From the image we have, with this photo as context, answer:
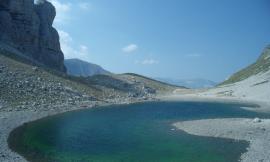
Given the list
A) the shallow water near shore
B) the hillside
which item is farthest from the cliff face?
the shallow water near shore

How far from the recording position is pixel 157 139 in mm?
51938

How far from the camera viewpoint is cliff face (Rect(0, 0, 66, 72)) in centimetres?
12938

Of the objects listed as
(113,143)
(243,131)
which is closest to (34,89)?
(113,143)

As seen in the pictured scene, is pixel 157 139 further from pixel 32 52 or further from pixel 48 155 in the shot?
pixel 32 52

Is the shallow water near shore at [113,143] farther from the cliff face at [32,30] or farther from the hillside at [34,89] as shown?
the cliff face at [32,30]

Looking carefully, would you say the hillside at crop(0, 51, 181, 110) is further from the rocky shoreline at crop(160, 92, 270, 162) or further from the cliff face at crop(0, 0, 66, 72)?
the rocky shoreline at crop(160, 92, 270, 162)

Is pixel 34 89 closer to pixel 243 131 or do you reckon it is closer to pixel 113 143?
pixel 113 143

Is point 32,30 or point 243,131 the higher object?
point 32,30

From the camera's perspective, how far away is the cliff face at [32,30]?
129m

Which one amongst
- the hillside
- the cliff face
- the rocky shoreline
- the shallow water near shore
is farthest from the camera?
the cliff face

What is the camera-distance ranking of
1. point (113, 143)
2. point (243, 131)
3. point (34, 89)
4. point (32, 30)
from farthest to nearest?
point (32, 30) → point (34, 89) → point (243, 131) → point (113, 143)

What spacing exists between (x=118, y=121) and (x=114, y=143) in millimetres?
21917

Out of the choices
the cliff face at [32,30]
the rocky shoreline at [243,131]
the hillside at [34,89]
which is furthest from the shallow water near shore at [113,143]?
the cliff face at [32,30]

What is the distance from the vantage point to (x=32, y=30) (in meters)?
136
